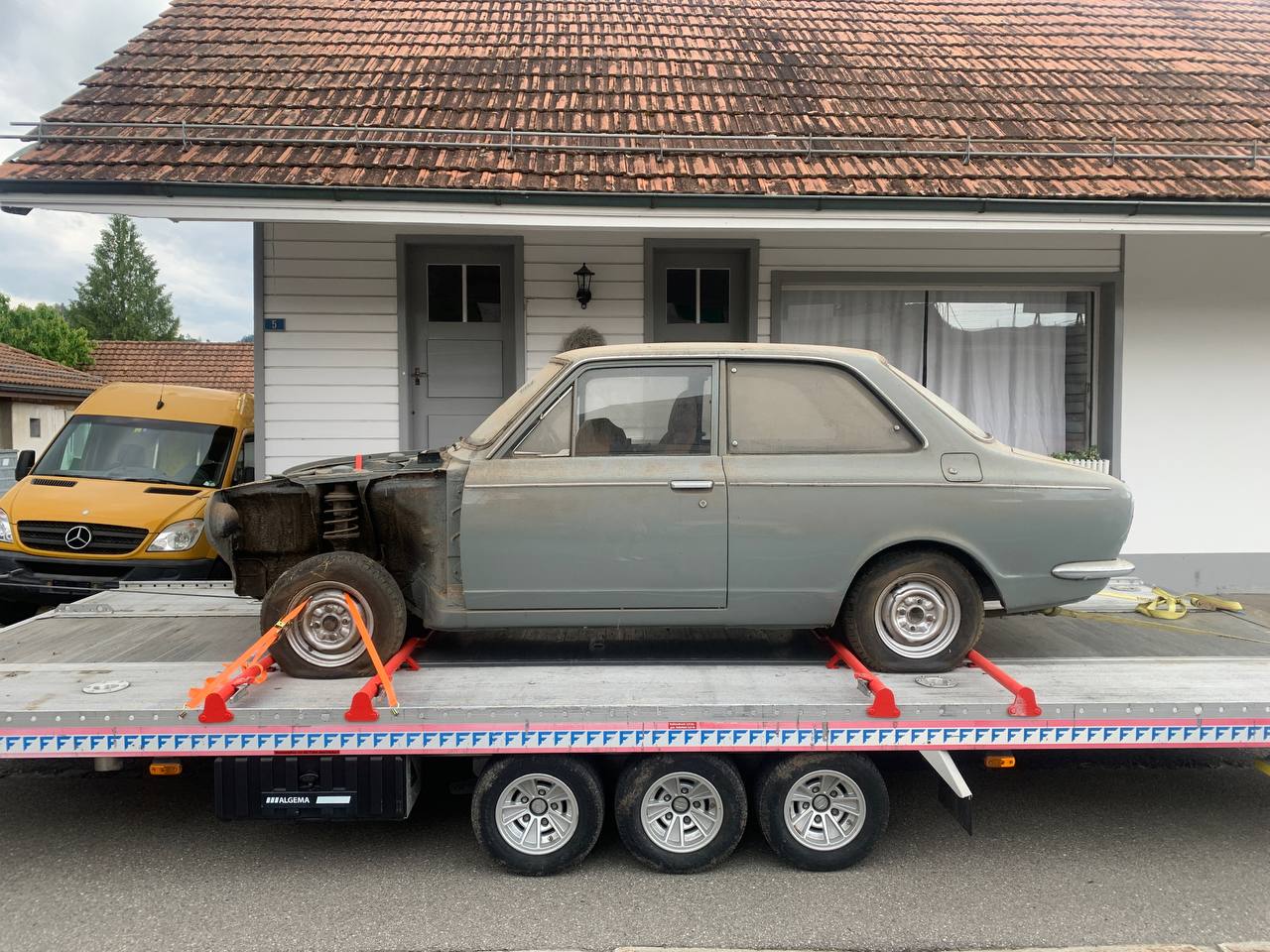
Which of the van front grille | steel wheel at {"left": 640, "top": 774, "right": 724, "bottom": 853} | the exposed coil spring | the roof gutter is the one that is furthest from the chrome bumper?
the van front grille

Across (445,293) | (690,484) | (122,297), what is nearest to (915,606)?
(690,484)

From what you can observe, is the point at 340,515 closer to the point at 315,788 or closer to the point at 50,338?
the point at 315,788

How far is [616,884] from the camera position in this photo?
345cm

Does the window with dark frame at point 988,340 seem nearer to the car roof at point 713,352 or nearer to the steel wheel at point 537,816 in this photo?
the car roof at point 713,352

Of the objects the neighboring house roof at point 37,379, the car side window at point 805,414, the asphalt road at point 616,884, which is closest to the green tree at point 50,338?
the neighboring house roof at point 37,379

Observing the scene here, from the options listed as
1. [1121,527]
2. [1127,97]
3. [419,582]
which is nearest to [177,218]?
[419,582]

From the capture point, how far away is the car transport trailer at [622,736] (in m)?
3.33

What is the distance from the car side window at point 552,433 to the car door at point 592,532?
0.01 metres

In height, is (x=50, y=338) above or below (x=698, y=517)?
above

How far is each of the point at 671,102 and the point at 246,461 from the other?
17.2 ft

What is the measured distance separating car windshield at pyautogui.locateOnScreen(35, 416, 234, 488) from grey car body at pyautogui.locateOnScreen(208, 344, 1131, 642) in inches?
145

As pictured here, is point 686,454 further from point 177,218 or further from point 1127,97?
point 1127,97

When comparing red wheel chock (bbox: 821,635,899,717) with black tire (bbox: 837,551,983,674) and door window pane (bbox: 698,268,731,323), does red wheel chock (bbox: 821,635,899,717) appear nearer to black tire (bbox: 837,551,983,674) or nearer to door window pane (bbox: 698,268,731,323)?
black tire (bbox: 837,551,983,674)

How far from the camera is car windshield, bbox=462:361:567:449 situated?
13.1 feet
